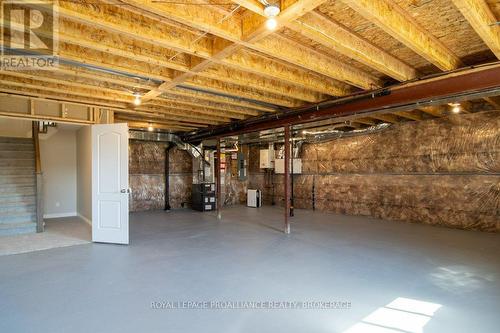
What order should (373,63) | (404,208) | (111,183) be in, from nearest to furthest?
(373,63), (111,183), (404,208)

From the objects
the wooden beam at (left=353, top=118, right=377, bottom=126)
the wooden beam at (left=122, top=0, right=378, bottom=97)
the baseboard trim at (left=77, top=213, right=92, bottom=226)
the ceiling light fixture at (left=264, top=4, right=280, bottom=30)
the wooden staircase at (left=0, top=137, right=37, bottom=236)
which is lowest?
the baseboard trim at (left=77, top=213, right=92, bottom=226)

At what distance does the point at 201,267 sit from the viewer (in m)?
3.49

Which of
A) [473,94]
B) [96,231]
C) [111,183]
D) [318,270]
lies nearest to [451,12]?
[473,94]

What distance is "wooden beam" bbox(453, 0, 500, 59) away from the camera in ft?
6.64

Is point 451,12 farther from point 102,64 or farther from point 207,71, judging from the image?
point 102,64

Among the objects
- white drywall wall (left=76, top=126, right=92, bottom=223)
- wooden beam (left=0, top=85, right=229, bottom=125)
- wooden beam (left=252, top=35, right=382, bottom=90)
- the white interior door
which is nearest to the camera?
wooden beam (left=252, top=35, right=382, bottom=90)

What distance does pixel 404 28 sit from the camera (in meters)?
2.42

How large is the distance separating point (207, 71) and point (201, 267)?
2.50m

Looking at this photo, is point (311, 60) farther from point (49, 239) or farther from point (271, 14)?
point (49, 239)

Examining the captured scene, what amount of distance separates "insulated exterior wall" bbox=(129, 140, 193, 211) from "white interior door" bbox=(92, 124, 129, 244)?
3.69m

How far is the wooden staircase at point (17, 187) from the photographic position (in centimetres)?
539

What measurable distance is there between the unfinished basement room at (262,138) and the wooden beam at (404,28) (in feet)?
0.07

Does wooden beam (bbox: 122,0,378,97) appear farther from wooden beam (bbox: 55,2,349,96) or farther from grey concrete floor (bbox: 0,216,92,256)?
grey concrete floor (bbox: 0,216,92,256)

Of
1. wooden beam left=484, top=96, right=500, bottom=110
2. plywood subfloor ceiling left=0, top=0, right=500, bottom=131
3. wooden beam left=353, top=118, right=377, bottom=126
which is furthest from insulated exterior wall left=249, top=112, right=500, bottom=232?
plywood subfloor ceiling left=0, top=0, right=500, bottom=131
